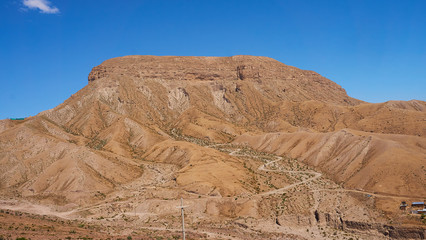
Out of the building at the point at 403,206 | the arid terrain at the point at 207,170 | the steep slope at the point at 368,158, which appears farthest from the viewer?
the steep slope at the point at 368,158

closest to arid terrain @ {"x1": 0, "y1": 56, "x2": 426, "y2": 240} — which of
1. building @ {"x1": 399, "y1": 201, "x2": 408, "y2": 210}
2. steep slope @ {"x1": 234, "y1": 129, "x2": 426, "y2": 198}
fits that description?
steep slope @ {"x1": 234, "y1": 129, "x2": 426, "y2": 198}

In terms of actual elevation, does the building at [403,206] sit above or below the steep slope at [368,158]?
below

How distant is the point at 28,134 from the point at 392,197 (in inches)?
3419

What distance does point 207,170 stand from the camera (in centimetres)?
6756

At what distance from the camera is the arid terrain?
44.4m

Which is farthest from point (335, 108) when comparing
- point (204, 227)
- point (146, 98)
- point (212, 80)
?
point (204, 227)

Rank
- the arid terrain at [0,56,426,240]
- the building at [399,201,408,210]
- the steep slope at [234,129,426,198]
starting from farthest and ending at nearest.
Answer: the steep slope at [234,129,426,198]
the arid terrain at [0,56,426,240]
the building at [399,201,408,210]

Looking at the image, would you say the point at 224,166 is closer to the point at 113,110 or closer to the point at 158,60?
the point at 113,110

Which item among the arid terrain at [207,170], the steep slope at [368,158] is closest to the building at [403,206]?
the arid terrain at [207,170]

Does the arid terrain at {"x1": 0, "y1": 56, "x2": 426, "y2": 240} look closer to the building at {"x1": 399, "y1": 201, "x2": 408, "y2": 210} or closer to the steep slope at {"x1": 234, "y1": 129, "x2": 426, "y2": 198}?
the steep slope at {"x1": 234, "y1": 129, "x2": 426, "y2": 198}

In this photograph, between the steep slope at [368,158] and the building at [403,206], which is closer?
the building at [403,206]

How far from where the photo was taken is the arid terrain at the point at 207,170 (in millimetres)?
44438

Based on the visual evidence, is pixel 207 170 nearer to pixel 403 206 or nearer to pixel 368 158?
pixel 368 158

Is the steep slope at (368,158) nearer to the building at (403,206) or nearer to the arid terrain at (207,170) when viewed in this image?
the arid terrain at (207,170)
